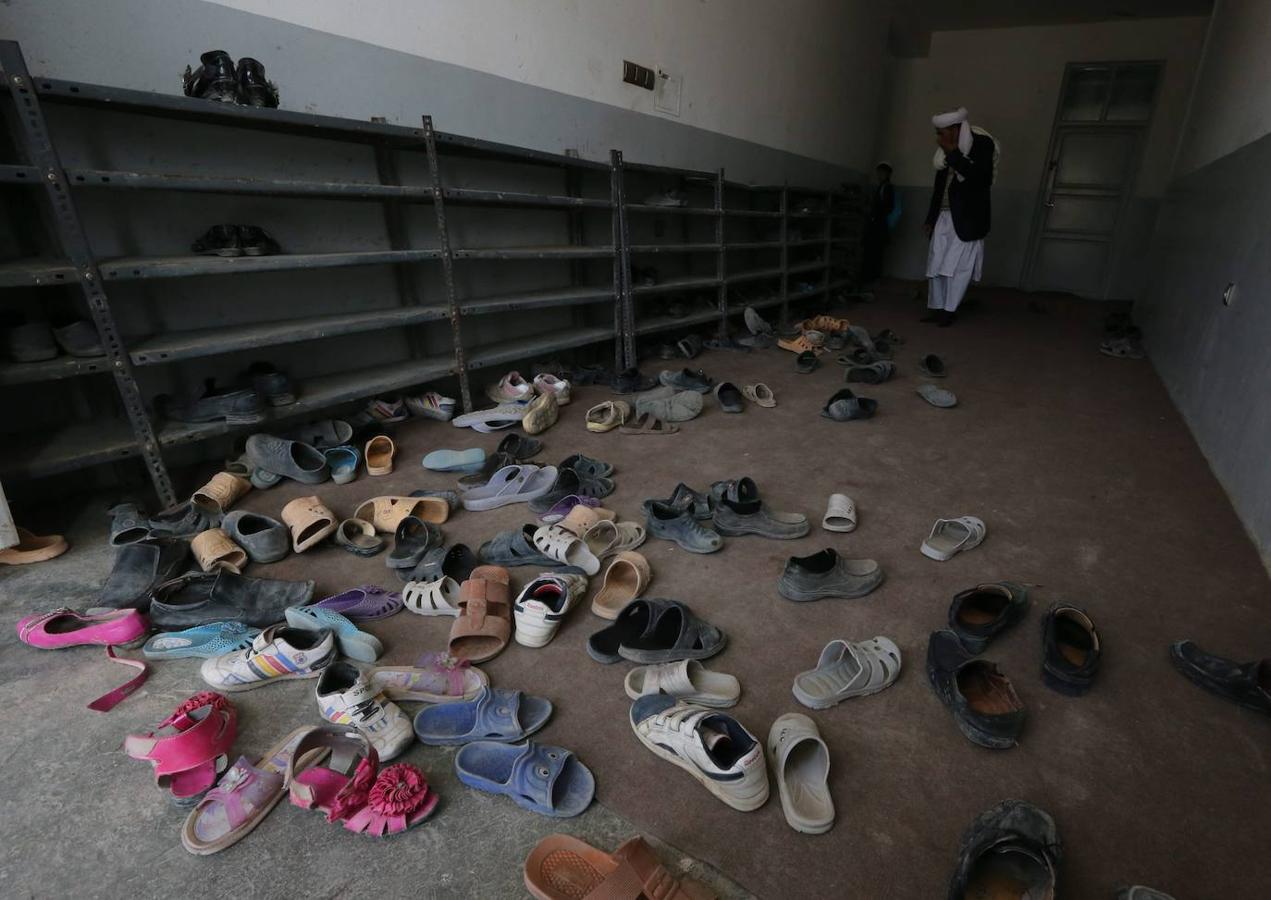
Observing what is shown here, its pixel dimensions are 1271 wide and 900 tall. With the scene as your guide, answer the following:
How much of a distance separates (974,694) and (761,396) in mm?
2721

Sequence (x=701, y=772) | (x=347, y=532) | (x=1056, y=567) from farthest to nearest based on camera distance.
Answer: (x=347, y=532) < (x=1056, y=567) < (x=701, y=772)

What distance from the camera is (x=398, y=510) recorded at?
93.5 inches

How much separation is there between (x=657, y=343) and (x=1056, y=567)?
3.98m

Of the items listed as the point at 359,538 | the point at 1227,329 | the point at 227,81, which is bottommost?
the point at 359,538

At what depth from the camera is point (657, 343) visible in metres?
5.59

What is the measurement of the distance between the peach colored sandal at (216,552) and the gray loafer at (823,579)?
1.95m

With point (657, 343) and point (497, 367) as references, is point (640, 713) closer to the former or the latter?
point (497, 367)

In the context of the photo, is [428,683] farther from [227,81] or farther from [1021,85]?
[1021,85]

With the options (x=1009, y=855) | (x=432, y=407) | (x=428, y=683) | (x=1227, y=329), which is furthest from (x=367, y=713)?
(x=1227, y=329)

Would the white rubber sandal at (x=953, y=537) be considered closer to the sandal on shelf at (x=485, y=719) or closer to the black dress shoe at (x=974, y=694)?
the black dress shoe at (x=974, y=694)

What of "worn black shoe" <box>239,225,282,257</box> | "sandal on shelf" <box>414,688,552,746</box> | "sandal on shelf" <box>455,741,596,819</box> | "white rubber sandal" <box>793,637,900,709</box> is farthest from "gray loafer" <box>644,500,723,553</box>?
"worn black shoe" <box>239,225,282,257</box>

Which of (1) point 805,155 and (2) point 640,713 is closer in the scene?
(2) point 640,713

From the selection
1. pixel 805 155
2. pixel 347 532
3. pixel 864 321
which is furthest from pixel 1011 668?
pixel 805 155

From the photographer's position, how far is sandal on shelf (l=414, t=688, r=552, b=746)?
142cm
